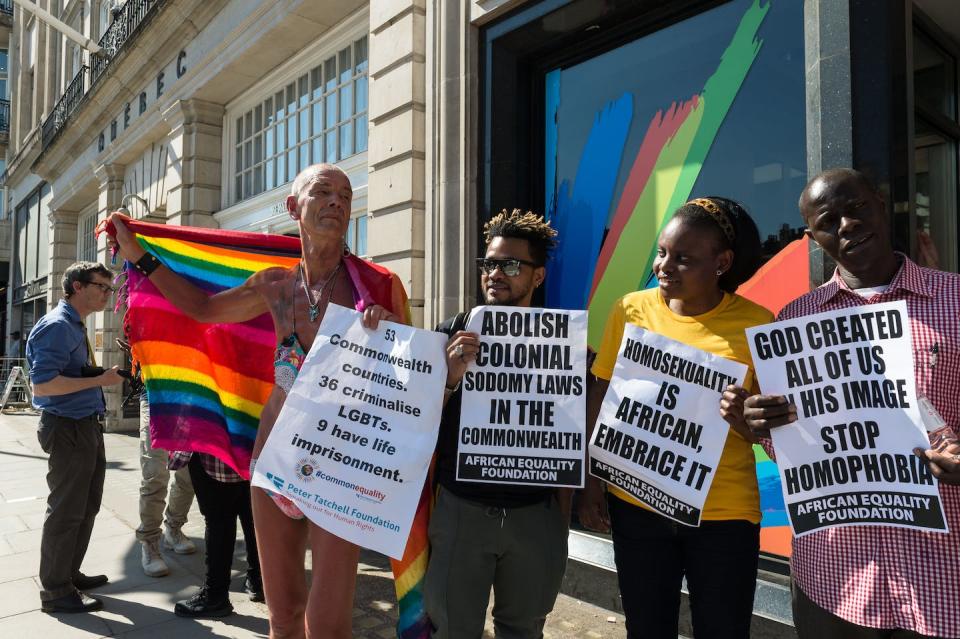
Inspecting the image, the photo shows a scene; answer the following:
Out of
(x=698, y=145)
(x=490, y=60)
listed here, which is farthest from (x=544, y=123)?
(x=698, y=145)

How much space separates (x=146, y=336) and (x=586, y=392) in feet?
8.39

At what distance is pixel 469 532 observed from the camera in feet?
7.19

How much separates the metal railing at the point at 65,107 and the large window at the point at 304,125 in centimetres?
800

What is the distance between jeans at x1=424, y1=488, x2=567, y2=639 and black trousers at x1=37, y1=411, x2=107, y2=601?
9.78ft

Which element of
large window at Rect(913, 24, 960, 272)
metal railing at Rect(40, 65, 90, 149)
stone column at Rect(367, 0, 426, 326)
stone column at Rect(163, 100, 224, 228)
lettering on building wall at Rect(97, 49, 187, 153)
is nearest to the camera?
large window at Rect(913, 24, 960, 272)

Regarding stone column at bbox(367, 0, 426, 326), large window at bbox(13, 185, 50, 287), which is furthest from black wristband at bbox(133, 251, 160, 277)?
large window at bbox(13, 185, 50, 287)

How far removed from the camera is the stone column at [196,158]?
10172 millimetres

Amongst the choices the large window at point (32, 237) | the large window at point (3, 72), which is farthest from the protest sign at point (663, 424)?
the large window at point (3, 72)

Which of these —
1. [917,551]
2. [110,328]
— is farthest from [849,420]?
[110,328]

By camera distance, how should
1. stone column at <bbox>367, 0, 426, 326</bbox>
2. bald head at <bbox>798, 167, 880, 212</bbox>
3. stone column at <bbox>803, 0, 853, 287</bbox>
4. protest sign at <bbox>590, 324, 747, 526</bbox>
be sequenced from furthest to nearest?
stone column at <bbox>367, 0, 426, 326</bbox>, stone column at <bbox>803, 0, 853, 287</bbox>, protest sign at <bbox>590, 324, 747, 526</bbox>, bald head at <bbox>798, 167, 880, 212</bbox>

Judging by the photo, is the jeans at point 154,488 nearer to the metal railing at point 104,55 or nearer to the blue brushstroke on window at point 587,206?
the blue brushstroke on window at point 587,206

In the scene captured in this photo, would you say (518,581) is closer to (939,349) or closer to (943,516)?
(943,516)

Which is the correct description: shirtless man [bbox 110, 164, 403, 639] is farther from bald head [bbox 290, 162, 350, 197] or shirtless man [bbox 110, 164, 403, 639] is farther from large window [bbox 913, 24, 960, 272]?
large window [bbox 913, 24, 960, 272]

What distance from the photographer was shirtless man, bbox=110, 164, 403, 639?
7.78 feet
